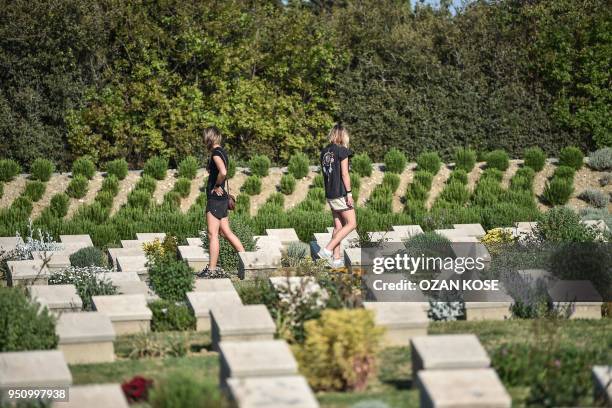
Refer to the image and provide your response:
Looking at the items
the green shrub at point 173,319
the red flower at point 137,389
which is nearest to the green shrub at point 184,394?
the red flower at point 137,389

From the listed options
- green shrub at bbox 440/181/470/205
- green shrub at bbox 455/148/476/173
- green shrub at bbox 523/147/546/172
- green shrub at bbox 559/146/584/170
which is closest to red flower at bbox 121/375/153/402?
green shrub at bbox 440/181/470/205

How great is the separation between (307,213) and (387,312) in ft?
19.2

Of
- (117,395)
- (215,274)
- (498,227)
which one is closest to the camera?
(117,395)

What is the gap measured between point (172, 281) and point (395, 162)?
7.56 m

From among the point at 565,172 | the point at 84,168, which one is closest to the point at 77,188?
the point at 84,168

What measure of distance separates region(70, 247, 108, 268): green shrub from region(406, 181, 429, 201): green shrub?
571 cm

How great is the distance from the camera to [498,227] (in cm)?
1403

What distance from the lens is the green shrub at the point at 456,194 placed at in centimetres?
1628

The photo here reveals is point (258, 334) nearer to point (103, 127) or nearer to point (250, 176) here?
point (250, 176)

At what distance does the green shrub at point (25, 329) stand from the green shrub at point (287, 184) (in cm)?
858

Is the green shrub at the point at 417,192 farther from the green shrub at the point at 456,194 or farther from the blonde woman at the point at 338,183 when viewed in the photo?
the blonde woman at the point at 338,183

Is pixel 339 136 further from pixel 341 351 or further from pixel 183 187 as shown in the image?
pixel 183 187

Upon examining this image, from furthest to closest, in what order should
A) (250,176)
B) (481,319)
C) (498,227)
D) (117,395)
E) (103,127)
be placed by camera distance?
(103,127), (250,176), (498,227), (481,319), (117,395)

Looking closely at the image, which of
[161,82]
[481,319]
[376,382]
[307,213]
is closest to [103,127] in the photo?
[161,82]
